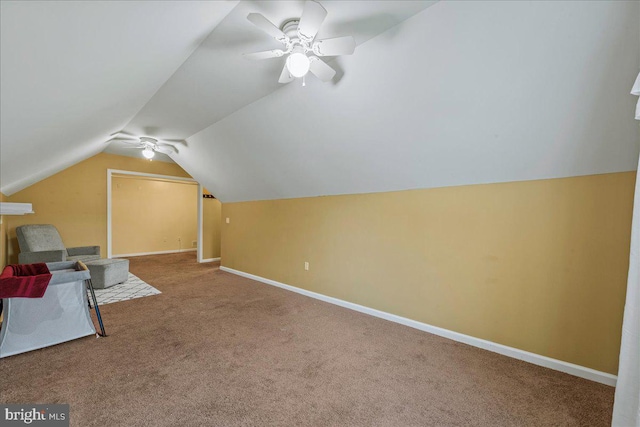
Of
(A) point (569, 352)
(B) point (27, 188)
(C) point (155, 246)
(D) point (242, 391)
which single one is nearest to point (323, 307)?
(D) point (242, 391)

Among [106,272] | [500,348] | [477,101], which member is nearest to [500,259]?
[500,348]

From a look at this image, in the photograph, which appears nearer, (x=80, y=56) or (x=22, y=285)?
(x=80, y=56)

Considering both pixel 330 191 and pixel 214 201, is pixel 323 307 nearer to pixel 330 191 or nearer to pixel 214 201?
pixel 330 191

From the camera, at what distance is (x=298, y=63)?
5.63 ft

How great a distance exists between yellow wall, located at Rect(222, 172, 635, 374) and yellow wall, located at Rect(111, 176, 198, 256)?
6.40 meters

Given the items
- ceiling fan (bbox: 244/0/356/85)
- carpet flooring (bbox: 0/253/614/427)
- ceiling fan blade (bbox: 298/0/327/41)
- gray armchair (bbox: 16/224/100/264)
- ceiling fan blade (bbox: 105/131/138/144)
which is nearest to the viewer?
ceiling fan blade (bbox: 298/0/327/41)

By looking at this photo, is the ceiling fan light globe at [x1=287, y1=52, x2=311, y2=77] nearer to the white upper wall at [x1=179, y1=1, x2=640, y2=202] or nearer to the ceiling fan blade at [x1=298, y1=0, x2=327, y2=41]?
the ceiling fan blade at [x1=298, y1=0, x2=327, y2=41]

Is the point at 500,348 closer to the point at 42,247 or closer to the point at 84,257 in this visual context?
the point at 84,257

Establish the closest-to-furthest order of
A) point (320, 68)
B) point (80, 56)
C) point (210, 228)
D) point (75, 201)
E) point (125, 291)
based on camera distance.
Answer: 1. point (80, 56)
2. point (320, 68)
3. point (125, 291)
4. point (75, 201)
5. point (210, 228)

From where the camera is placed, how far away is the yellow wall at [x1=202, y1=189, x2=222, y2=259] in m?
6.86

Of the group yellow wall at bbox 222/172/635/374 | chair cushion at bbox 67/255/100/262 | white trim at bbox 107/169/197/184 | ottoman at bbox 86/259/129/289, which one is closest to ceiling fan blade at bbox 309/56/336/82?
yellow wall at bbox 222/172/635/374

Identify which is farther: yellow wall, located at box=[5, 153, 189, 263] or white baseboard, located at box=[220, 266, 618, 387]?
yellow wall, located at box=[5, 153, 189, 263]

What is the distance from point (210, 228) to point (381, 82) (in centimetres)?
603

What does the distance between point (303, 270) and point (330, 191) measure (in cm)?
137
